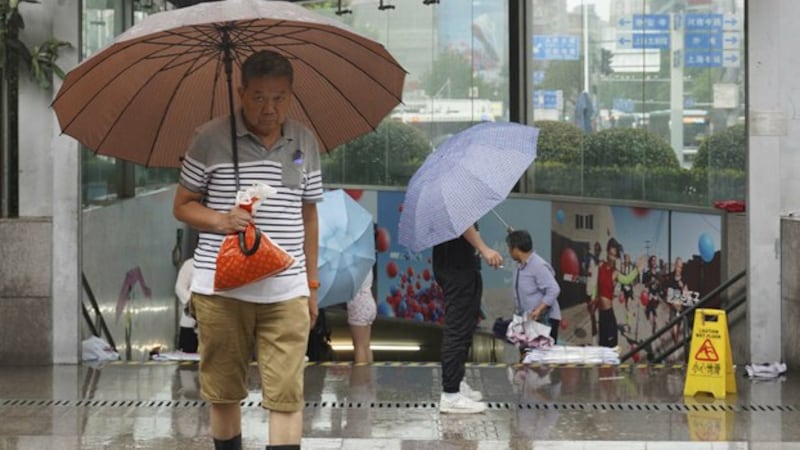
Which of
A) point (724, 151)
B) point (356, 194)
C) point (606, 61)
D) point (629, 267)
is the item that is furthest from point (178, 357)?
point (356, 194)

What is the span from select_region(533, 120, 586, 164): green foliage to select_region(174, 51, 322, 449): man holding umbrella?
12607mm

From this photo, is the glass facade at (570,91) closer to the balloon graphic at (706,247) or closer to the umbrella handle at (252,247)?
the balloon graphic at (706,247)

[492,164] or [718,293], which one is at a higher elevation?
[492,164]

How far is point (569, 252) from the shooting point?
17.0 m

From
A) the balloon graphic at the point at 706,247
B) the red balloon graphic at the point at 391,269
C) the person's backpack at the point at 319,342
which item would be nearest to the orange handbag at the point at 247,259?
the balloon graphic at the point at 706,247

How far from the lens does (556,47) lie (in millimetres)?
19312

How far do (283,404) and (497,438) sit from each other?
7.78 feet

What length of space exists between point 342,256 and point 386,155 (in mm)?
9533

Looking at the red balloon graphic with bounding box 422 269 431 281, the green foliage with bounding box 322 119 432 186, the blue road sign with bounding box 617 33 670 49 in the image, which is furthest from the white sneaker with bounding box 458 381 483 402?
the green foliage with bounding box 322 119 432 186

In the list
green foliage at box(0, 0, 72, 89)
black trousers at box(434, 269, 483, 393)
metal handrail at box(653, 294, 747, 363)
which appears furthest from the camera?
metal handrail at box(653, 294, 747, 363)

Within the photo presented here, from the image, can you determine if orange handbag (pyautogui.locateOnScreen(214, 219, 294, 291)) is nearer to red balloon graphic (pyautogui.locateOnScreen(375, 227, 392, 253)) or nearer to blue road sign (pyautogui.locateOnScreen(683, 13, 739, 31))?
blue road sign (pyautogui.locateOnScreen(683, 13, 739, 31))

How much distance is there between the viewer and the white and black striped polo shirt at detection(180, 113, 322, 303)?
610cm

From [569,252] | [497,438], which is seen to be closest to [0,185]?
[497,438]

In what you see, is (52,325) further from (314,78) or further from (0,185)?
(314,78)
